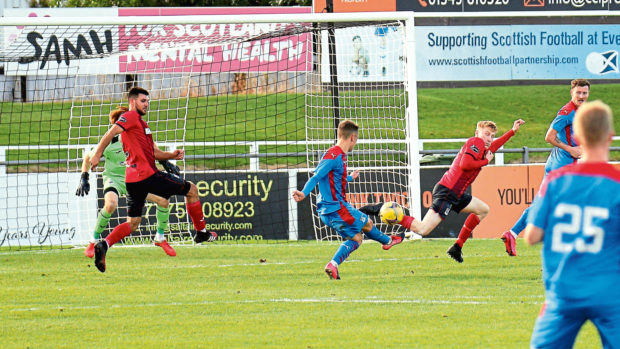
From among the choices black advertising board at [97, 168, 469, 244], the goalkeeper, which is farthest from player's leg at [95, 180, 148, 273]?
black advertising board at [97, 168, 469, 244]

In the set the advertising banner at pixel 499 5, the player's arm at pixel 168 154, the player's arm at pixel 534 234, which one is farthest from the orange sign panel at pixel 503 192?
the player's arm at pixel 534 234

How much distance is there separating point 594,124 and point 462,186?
680 centimetres

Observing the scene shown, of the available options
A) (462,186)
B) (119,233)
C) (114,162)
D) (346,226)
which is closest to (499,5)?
(114,162)

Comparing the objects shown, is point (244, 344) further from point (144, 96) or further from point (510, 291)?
point (144, 96)

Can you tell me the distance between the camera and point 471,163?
10.9 meters

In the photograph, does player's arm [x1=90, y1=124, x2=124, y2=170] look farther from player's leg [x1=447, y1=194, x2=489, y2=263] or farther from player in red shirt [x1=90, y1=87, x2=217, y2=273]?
player's leg [x1=447, y1=194, x2=489, y2=263]

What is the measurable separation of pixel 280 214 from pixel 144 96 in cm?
580

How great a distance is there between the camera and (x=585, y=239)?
4477 mm

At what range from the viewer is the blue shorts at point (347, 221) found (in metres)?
10.1

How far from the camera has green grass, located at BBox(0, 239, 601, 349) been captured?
272 inches

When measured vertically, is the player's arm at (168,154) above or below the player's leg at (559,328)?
above

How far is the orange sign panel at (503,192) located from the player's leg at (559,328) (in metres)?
12.3

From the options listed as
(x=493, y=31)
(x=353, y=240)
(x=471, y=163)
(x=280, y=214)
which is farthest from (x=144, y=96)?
(x=493, y=31)

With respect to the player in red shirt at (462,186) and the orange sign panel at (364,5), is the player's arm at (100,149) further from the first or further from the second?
the orange sign panel at (364,5)
